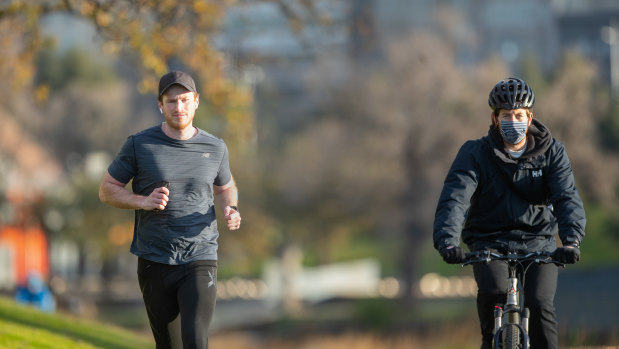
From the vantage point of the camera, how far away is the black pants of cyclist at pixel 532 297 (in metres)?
6.00

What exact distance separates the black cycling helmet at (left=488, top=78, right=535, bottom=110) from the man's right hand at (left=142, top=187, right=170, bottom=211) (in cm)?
199

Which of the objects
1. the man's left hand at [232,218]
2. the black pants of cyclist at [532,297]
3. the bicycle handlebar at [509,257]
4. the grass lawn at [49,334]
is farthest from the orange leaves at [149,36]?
the bicycle handlebar at [509,257]

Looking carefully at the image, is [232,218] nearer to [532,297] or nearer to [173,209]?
[173,209]

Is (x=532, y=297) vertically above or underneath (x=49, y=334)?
above

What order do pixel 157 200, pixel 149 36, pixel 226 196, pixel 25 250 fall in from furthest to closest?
1. pixel 25 250
2. pixel 149 36
3. pixel 226 196
4. pixel 157 200

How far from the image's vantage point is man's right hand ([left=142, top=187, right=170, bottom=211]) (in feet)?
20.5

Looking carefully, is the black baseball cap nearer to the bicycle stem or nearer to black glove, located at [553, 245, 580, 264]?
the bicycle stem

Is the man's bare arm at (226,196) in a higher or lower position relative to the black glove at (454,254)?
higher

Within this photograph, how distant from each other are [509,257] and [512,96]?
982mm

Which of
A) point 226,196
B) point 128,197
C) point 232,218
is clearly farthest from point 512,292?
point 128,197

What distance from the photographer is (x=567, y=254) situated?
5.76 m

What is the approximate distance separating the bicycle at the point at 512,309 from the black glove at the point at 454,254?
2.4 inches

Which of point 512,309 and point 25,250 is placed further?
point 25,250

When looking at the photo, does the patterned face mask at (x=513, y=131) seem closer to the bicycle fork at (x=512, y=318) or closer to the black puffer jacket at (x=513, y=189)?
the black puffer jacket at (x=513, y=189)
